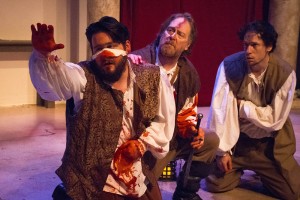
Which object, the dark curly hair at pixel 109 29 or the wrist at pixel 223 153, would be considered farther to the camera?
the wrist at pixel 223 153

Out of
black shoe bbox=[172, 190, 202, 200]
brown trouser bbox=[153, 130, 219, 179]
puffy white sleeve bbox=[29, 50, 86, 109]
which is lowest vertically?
black shoe bbox=[172, 190, 202, 200]

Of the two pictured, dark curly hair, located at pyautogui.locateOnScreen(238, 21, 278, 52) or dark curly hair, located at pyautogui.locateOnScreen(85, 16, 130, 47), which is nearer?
dark curly hair, located at pyautogui.locateOnScreen(85, 16, 130, 47)

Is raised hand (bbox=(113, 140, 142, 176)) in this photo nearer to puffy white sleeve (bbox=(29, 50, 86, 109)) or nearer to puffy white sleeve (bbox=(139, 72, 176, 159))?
puffy white sleeve (bbox=(139, 72, 176, 159))

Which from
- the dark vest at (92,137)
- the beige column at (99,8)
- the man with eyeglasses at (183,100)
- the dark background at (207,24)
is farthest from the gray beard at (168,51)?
the dark background at (207,24)

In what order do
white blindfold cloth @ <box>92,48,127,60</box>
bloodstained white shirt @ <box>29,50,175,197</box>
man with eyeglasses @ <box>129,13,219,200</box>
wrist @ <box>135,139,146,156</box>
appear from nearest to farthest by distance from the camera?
1. bloodstained white shirt @ <box>29,50,175,197</box>
2. white blindfold cloth @ <box>92,48,127,60</box>
3. wrist @ <box>135,139,146,156</box>
4. man with eyeglasses @ <box>129,13,219,200</box>

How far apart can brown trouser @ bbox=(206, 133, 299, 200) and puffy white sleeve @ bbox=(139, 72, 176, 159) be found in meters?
1.04

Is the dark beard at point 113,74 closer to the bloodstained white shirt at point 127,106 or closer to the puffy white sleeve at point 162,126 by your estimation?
the bloodstained white shirt at point 127,106

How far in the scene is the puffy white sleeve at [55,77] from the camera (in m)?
2.00

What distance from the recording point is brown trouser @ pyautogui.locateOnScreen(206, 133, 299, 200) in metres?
3.28

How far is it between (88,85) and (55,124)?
9.77 ft

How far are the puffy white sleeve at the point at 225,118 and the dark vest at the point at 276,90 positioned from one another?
2.6 inches

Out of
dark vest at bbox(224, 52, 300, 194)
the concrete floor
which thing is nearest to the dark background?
the concrete floor

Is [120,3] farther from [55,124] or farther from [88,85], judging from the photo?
[88,85]

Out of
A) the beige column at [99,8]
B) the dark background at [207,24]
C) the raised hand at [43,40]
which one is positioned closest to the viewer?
the raised hand at [43,40]
